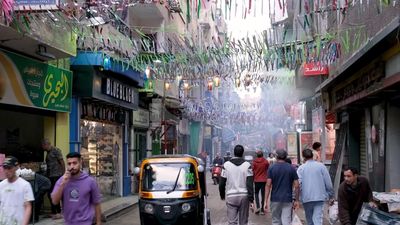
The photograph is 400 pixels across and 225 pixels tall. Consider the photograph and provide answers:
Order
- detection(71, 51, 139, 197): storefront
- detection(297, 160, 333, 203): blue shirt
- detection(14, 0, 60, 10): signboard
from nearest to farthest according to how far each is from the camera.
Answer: detection(14, 0, 60, 10): signboard, detection(297, 160, 333, 203): blue shirt, detection(71, 51, 139, 197): storefront

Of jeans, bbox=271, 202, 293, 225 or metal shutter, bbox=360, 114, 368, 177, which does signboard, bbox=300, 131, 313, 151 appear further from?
jeans, bbox=271, 202, 293, 225

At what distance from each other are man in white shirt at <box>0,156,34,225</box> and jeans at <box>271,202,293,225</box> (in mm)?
4521

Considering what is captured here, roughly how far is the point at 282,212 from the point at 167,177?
9.24 ft

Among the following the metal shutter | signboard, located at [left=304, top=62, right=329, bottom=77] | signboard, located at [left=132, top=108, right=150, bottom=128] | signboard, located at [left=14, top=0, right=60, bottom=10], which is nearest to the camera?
signboard, located at [left=14, top=0, right=60, bottom=10]

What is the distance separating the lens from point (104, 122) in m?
18.9

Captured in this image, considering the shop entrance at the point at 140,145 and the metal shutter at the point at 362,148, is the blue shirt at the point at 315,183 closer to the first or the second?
the metal shutter at the point at 362,148

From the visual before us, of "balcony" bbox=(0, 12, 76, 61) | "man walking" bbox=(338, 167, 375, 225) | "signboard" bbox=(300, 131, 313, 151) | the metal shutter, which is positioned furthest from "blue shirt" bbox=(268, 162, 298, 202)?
"signboard" bbox=(300, 131, 313, 151)

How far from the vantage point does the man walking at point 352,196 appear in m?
7.91

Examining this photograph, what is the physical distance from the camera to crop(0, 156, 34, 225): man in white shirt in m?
6.64

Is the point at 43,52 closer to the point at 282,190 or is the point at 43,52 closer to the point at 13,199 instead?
the point at 13,199

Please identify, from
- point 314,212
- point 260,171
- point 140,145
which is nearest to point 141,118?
point 140,145

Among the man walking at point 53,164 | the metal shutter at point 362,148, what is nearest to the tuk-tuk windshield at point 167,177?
the man walking at point 53,164

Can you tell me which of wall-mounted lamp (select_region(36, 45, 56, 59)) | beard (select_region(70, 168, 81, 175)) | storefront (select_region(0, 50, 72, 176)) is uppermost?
wall-mounted lamp (select_region(36, 45, 56, 59))

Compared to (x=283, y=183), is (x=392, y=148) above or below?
above
